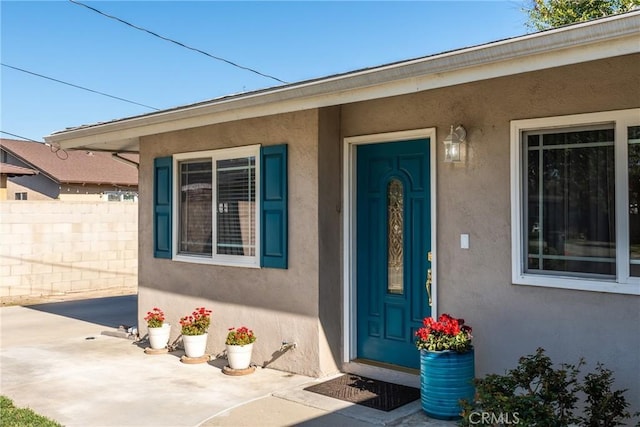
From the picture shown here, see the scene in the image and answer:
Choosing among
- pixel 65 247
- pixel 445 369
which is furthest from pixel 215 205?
pixel 65 247

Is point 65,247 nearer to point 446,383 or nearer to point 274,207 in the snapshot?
point 274,207

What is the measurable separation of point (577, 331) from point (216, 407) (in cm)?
289

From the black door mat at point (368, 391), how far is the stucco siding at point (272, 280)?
0.34 metres

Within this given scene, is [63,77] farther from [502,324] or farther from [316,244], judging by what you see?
[502,324]

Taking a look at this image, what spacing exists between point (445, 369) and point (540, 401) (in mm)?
975

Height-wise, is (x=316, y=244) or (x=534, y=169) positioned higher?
(x=534, y=169)

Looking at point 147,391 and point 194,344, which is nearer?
point 147,391

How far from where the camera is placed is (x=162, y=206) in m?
7.18

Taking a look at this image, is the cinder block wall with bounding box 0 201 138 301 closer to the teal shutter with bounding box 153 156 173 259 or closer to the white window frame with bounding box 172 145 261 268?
the teal shutter with bounding box 153 156 173 259

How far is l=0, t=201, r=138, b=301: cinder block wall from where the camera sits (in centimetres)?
1111

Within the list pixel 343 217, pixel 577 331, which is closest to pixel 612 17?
pixel 577 331

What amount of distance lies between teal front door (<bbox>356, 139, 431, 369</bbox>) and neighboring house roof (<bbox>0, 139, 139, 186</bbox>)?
18.2 m

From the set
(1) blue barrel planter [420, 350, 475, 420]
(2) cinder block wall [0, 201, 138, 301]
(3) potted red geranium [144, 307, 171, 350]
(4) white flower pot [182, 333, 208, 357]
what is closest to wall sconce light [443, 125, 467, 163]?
(1) blue barrel planter [420, 350, 475, 420]

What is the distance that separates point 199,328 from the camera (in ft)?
20.2
